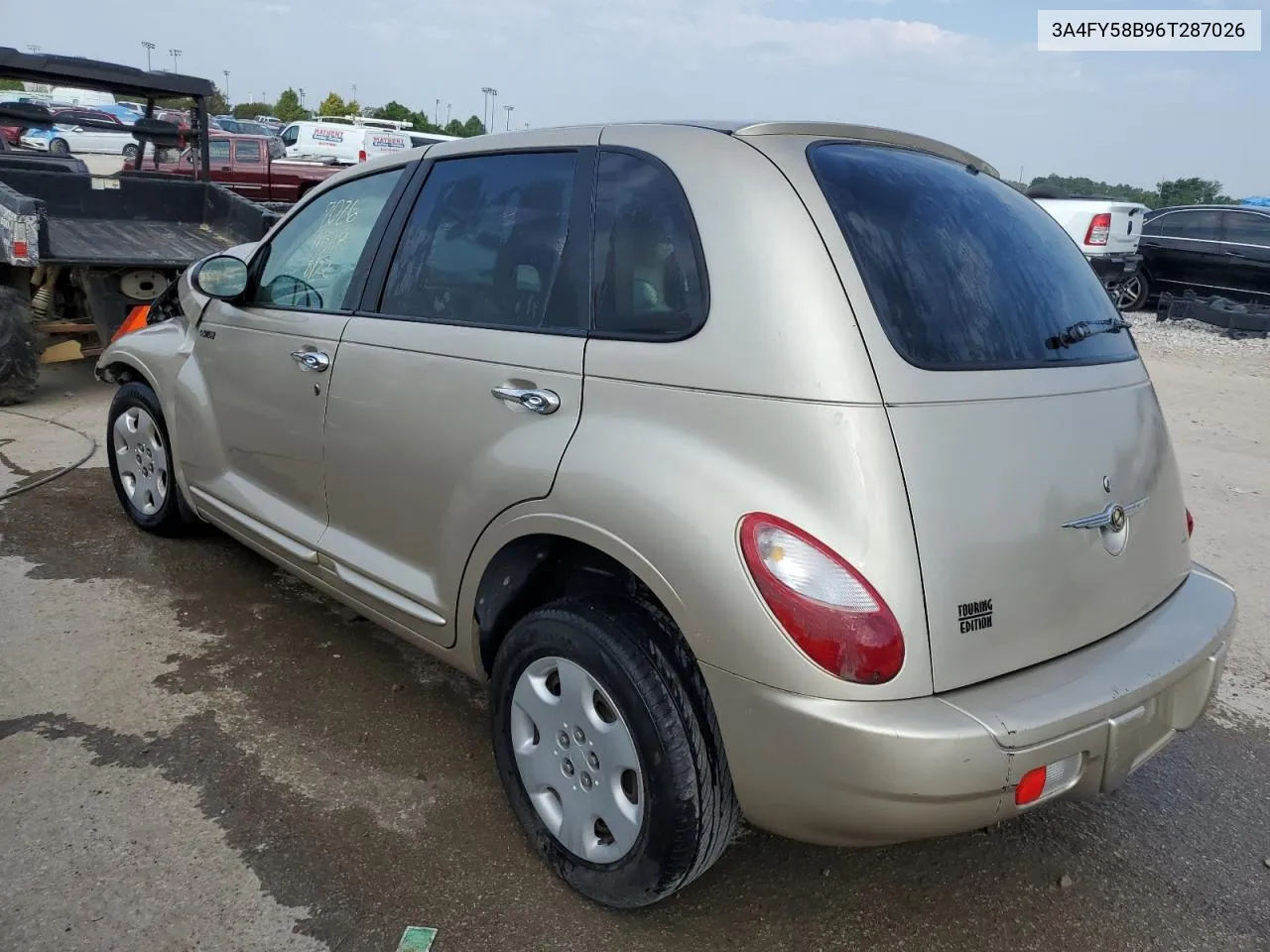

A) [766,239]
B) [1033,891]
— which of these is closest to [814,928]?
[1033,891]

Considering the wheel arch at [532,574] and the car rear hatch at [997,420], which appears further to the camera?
the wheel arch at [532,574]

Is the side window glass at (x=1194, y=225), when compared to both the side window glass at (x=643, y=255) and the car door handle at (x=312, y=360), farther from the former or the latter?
the car door handle at (x=312, y=360)

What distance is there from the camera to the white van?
82.6ft

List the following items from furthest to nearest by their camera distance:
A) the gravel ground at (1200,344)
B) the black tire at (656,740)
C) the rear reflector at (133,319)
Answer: the gravel ground at (1200,344)
the rear reflector at (133,319)
the black tire at (656,740)

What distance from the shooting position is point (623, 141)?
248 centimetres

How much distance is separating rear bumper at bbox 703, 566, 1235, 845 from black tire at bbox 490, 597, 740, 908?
9 cm

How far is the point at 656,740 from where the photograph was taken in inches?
81.0

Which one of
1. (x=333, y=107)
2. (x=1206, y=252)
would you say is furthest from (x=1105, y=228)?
(x=333, y=107)

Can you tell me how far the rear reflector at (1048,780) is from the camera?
74.9 inches

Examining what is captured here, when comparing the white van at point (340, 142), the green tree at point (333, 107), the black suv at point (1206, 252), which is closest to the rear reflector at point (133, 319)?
the black suv at point (1206, 252)

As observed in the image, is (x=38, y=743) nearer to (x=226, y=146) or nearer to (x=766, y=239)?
(x=766, y=239)

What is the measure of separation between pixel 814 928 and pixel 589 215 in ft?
5.92

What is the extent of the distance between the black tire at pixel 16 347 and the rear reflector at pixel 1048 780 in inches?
271

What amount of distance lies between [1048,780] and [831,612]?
1.85 feet
